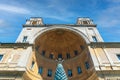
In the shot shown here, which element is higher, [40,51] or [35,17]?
[35,17]

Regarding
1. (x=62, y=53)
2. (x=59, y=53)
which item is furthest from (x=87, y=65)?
(x=59, y=53)

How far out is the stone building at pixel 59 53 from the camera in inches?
641

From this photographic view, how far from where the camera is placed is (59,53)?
1000 inches

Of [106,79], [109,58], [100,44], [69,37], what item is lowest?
[106,79]

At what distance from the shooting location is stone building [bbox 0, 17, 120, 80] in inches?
641

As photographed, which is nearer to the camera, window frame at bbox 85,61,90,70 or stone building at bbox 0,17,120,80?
stone building at bbox 0,17,120,80

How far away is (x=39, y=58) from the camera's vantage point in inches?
885

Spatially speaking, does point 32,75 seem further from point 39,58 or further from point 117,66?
point 117,66

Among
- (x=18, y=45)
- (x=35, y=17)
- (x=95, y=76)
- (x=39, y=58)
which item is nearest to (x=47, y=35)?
(x=39, y=58)

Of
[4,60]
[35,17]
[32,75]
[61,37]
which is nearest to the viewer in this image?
[4,60]

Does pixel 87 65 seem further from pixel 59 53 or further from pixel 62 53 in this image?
pixel 59 53

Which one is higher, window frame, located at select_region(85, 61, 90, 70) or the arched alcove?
the arched alcove

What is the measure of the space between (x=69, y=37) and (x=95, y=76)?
10073 millimetres

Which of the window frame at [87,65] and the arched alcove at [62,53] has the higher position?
the arched alcove at [62,53]
